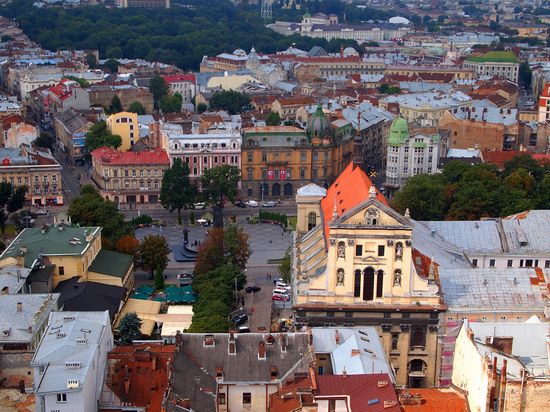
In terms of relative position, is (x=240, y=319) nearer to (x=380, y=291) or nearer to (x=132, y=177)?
(x=380, y=291)

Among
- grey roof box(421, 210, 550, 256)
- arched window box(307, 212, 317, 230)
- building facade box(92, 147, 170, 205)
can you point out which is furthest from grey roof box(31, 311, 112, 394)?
building facade box(92, 147, 170, 205)

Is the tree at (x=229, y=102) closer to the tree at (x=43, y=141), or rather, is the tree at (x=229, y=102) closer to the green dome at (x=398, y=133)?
the tree at (x=43, y=141)

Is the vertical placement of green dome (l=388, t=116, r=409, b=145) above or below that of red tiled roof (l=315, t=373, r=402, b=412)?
below

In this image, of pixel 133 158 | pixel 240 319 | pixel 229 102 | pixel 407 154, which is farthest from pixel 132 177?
pixel 229 102

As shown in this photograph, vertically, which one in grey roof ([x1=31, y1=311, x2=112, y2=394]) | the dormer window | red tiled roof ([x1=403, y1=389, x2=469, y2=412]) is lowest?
grey roof ([x1=31, y1=311, x2=112, y2=394])

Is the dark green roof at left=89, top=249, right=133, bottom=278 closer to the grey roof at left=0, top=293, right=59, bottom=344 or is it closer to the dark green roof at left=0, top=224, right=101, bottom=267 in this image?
the dark green roof at left=0, top=224, right=101, bottom=267

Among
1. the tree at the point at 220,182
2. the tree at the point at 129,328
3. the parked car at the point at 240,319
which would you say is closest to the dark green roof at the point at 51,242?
the tree at the point at 129,328

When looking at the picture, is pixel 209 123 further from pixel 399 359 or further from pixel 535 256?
pixel 399 359
